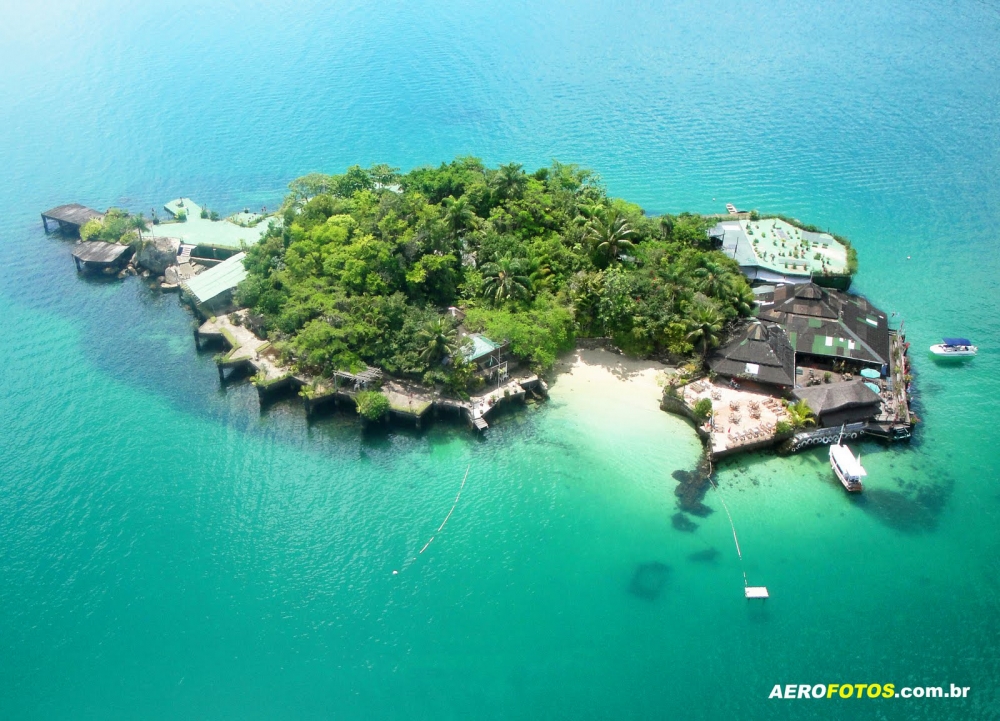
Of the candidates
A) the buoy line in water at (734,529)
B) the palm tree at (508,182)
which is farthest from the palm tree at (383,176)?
the buoy line in water at (734,529)

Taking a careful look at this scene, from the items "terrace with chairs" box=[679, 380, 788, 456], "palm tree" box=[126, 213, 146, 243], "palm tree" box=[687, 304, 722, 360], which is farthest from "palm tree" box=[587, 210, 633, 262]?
"palm tree" box=[126, 213, 146, 243]

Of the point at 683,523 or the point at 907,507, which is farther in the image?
the point at 907,507

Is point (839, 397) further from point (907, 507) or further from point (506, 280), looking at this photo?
point (506, 280)

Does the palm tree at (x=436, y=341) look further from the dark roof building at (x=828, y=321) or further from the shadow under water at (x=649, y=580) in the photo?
the dark roof building at (x=828, y=321)

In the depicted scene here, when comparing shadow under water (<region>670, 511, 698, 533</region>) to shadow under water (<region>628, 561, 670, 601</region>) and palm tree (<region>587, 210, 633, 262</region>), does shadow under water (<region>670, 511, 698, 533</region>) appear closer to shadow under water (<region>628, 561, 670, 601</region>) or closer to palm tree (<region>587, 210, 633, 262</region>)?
shadow under water (<region>628, 561, 670, 601</region>)

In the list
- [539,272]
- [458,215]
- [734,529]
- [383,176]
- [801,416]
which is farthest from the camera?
[383,176]

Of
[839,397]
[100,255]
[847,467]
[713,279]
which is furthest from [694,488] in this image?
[100,255]

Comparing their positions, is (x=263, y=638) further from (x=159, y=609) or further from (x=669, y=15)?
(x=669, y=15)
